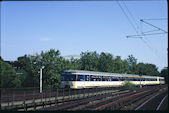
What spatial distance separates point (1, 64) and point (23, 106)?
1846 centimetres

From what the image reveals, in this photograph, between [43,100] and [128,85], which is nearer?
[43,100]

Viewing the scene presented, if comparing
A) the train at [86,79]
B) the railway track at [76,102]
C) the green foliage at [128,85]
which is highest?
the train at [86,79]

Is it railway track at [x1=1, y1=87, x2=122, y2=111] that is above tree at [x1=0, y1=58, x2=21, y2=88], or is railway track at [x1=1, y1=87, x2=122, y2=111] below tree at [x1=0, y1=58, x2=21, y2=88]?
below

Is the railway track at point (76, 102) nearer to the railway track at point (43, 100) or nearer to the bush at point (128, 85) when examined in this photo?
the railway track at point (43, 100)

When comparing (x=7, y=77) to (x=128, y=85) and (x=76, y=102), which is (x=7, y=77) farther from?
(x=128, y=85)

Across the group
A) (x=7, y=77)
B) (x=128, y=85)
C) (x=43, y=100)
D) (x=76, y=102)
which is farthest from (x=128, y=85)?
(x=76, y=102)

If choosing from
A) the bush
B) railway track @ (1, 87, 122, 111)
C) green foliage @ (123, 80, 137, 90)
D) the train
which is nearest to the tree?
the train

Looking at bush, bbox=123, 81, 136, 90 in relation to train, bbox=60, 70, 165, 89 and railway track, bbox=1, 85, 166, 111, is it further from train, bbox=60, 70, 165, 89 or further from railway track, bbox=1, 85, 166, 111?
railway track, bbox=1, 85, 166, 111

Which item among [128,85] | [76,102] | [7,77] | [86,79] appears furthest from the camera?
[128,85]

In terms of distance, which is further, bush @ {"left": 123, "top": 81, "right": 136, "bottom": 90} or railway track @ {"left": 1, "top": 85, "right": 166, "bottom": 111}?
bush @ {"left": 123, "top": 81, "right": 136, "bottom": 90}

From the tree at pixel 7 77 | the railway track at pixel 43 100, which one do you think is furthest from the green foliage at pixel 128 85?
the tree at pixel 7 77

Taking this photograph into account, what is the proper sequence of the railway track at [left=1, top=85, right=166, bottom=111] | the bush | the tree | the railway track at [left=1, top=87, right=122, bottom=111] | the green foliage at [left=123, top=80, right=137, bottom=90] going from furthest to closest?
the bush, the green foliage at [left=123, top=80, right=137, bottom=90], the tree, the railway track at [left=1, top=87, right=122, bottom=111], the railway track at [left=1, top=85, right=166, bottom=111]

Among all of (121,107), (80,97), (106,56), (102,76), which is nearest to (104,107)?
(121,107)

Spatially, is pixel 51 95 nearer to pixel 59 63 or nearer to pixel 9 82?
pixel 9 82
